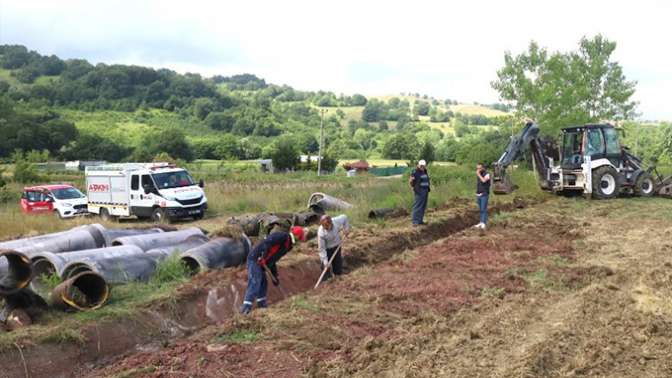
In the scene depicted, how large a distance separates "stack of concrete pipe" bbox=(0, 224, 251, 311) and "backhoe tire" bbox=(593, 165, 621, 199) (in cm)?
1397

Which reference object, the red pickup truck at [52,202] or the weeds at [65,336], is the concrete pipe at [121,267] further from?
the red pickup truck at [52,202]

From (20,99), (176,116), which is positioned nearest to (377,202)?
(176,116)

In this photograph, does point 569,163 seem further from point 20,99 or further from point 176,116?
point 20,99

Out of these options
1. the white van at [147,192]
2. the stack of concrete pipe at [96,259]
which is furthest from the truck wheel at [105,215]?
the stack of concrete pipe at [96,259]

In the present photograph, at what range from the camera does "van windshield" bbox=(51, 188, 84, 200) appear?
966 inches

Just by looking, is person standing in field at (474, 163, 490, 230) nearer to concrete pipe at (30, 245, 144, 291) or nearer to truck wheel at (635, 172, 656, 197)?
concrete pipe at (30, 245, 144, 291)

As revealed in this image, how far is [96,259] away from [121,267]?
1.35 feet

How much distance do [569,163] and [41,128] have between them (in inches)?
2793

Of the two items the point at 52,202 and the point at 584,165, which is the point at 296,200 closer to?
the point at 52,202

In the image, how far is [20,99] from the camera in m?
107

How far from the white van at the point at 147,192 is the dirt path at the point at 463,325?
1156 cm

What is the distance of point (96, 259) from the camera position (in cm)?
1018

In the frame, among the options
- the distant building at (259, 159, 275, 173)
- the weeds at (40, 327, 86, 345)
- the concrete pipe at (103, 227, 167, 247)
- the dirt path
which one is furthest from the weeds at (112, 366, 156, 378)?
the distant building at (259, 159, 275, 173)

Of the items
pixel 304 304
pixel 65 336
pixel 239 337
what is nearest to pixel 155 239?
pixel 65 336
